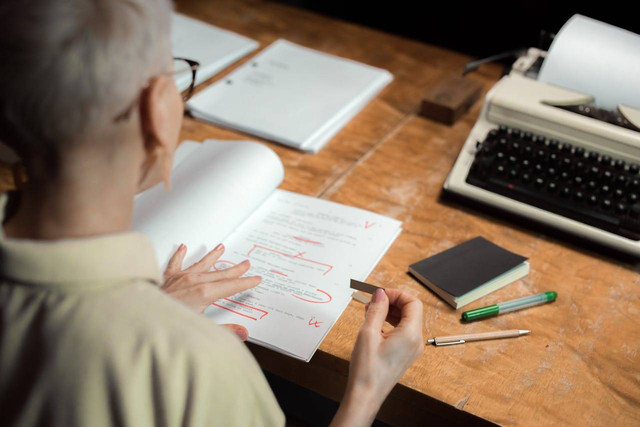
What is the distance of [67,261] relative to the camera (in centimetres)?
55

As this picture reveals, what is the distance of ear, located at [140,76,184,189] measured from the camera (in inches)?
22.4

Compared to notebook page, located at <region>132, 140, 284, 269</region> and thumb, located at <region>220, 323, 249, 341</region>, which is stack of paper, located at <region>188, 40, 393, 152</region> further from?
thumb, located at <region>220, 323, 249, 341</region>

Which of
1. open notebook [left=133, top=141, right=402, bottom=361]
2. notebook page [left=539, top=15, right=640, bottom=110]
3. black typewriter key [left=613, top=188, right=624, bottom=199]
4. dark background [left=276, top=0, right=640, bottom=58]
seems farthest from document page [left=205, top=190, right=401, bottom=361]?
dark background [left=276, top=0, right=640, bottom=58]

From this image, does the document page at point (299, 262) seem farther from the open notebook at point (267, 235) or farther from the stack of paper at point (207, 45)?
the stack of paper at point (207, 45)

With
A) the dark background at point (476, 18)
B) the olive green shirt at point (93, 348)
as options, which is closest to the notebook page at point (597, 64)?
the dark background at point (476, 18)

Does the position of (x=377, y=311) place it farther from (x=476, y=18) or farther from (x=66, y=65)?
(x=476, y=18)

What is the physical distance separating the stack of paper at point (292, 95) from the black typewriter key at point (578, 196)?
1.68ft

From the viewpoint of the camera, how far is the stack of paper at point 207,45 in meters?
1.51

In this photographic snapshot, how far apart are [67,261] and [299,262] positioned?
0.49 metres

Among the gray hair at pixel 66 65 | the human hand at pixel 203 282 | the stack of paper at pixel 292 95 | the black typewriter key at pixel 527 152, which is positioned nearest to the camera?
the gray hair at pixel 66 65

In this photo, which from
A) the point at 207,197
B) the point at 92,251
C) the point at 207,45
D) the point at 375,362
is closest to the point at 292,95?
the point at 207,45

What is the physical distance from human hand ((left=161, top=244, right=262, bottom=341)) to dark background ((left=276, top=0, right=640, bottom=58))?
1203 mm

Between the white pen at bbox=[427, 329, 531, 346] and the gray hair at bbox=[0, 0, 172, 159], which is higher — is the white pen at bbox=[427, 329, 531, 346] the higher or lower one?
the lower one

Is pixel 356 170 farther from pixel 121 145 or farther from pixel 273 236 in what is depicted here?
pixel 121 145
